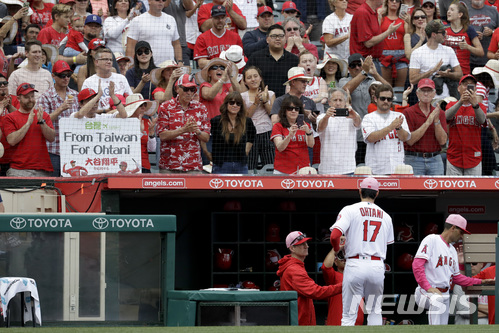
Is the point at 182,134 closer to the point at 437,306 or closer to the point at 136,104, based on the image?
the point at 136,104

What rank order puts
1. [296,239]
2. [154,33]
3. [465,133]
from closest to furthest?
1. [296,239]
2. [465,133]
3. [154,33]

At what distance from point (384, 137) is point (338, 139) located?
54cm

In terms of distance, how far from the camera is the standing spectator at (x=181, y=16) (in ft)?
45.6

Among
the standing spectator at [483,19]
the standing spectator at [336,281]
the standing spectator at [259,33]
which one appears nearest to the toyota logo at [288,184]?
the standing spectator at [336,281]

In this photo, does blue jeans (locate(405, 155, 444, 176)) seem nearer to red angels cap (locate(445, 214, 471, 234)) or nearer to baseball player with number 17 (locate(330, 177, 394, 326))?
red angels cap (locate(445, 214, 471, 234))

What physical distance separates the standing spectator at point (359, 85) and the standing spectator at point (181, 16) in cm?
271

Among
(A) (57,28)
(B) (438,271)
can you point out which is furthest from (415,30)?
(B) (438,271)

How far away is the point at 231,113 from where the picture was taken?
10750 millimetres

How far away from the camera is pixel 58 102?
436 inches

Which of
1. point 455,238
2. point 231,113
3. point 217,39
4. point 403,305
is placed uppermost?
point 217,39

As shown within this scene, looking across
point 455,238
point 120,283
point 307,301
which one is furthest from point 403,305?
point 120,283

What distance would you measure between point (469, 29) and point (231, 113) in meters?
4.91

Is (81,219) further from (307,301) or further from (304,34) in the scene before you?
(304,34)

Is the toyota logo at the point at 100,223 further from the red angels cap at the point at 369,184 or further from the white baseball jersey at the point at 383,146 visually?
the white baseball jersey at the point at 383,146
